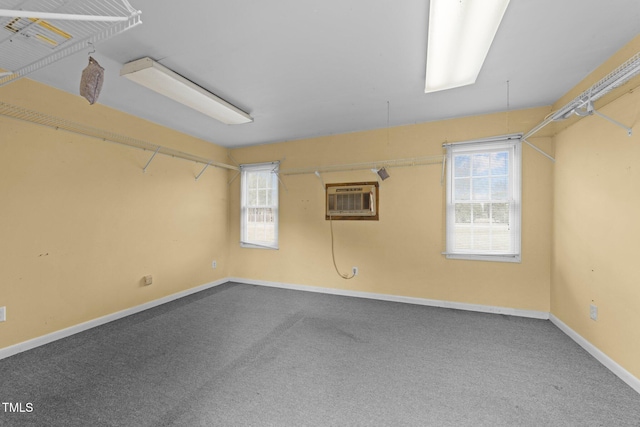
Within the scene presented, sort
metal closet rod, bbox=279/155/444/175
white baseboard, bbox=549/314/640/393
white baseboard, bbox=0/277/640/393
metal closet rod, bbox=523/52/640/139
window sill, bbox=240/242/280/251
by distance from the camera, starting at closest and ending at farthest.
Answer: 1. metal closet rod, bbox=523/52/640/139
2. white baseboard, bbox=549/314/640/393
3. white baseboard, bbox=0/277/640/393
4. metal closet rod, bbox=279/155/444/175
5. window sill, bbox=240/242/280/251

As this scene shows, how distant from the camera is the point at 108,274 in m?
3.09

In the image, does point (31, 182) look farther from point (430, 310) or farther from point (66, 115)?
point (430, 310)

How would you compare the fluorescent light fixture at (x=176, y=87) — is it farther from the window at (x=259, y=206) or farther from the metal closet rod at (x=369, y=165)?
the window at (x=259, y=206)

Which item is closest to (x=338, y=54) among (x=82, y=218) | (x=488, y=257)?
(x=488, y=257)

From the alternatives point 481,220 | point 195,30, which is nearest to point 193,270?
point 195,30

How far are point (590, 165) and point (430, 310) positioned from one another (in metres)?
2.24

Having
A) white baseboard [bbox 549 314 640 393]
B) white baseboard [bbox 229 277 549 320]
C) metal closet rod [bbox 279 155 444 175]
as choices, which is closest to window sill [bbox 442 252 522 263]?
white baseboard [bbox 229 277 549 320]

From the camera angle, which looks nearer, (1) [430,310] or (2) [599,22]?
(2) [599,22]

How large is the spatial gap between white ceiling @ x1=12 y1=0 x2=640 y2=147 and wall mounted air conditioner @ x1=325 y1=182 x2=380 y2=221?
112 centimetres

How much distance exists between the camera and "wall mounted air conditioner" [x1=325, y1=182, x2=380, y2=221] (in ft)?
13.0

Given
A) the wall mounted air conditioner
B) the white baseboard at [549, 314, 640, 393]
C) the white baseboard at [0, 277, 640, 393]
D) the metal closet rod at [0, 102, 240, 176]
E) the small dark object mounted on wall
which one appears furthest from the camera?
the wall mounted air conditioner

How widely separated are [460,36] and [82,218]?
390cm

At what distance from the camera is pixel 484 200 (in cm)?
334

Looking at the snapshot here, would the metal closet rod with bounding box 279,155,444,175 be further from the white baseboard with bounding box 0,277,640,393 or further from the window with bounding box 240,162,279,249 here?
the white baseboard with bounding box 0,277,640,393
